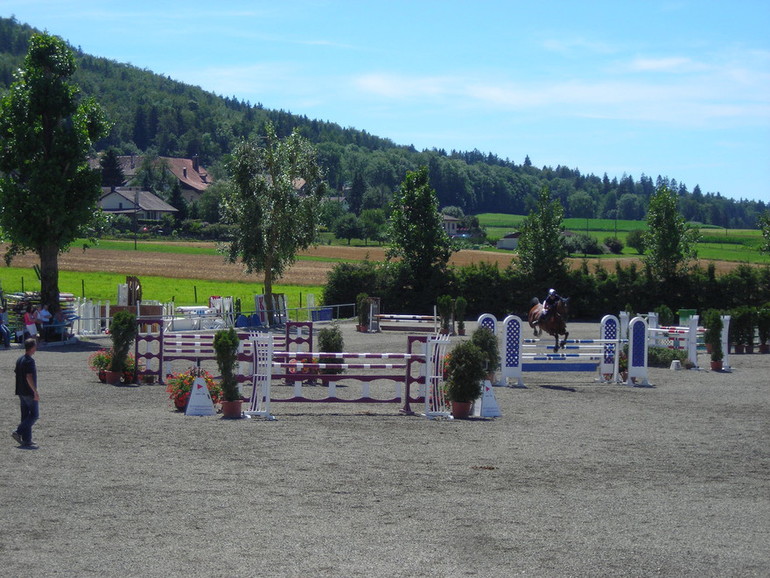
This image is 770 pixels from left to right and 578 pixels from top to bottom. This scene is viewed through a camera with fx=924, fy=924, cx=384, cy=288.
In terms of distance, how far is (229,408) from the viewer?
583 inches

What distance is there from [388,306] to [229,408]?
116 feet

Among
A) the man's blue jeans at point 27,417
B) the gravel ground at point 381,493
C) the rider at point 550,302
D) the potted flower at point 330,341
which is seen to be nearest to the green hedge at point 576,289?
the rider at point 550,302

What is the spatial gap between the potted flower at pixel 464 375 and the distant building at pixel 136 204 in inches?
4455

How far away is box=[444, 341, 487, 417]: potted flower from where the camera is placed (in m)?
15.4

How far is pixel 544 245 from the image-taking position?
169ft

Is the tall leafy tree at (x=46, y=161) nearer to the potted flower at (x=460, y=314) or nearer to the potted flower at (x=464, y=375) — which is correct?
the potted flower at (x=460, y=314)

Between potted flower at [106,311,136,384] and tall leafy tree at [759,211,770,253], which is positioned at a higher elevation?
tall leafy tree at [759,211,770,253]

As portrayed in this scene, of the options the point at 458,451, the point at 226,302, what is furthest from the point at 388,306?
the point at 458,451

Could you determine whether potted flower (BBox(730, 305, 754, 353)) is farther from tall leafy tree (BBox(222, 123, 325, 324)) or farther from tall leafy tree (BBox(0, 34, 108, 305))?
tall leafy tree (BBox(0, 34, 108, 305))

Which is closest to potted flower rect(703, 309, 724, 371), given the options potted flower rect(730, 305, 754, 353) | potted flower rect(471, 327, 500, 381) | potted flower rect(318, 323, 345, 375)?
potted flower rect(730, 305, 754, 353)

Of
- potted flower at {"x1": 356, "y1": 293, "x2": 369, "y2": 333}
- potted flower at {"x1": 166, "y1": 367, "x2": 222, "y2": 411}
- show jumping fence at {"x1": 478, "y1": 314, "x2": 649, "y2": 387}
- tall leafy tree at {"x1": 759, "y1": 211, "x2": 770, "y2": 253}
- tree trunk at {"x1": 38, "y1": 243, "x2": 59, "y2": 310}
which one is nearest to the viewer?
potted flower at {"x1": 166, "y1": 367, "x2": 222, "y2": 411}

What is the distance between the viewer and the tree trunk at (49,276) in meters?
33.6

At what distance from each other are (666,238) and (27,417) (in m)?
46.1

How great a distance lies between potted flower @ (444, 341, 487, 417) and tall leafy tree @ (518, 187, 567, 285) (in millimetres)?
35976
